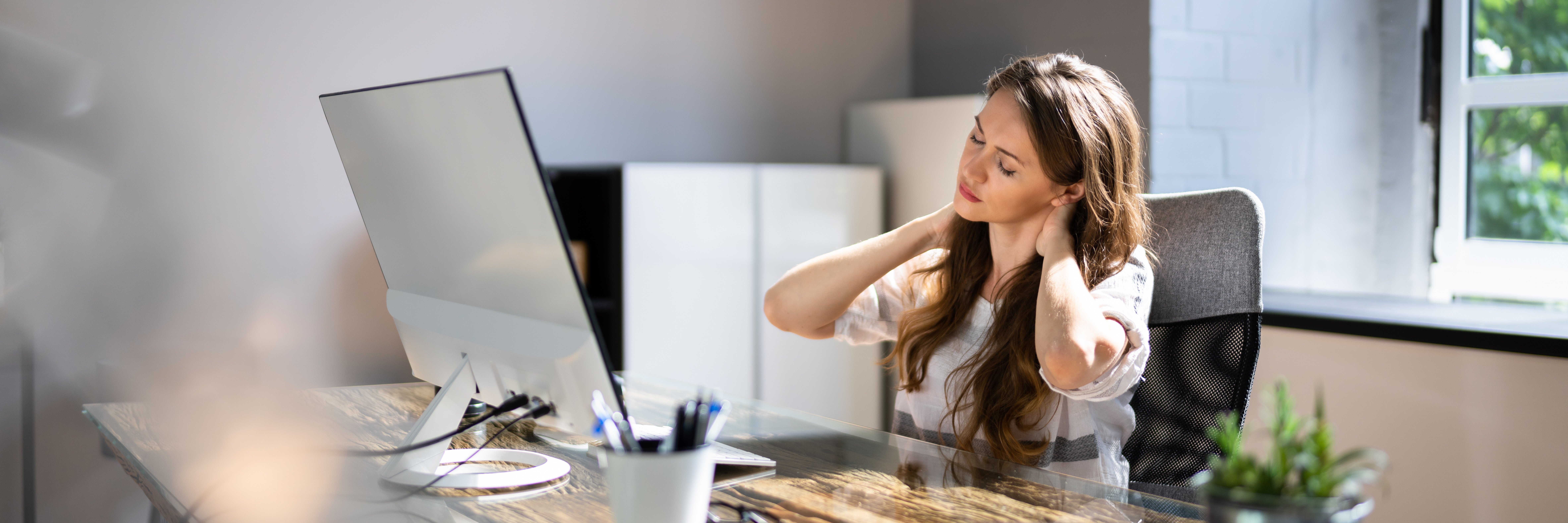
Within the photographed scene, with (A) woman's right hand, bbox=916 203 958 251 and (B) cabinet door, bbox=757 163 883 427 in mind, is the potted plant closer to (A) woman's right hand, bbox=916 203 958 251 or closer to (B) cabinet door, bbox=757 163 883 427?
(A) woman's right hand, bbox=916 203 958 251

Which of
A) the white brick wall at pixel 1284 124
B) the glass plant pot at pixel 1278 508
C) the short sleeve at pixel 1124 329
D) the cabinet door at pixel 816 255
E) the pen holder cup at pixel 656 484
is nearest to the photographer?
the glass plant pot at pixel 1278 508

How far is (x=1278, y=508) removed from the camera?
0.55 m

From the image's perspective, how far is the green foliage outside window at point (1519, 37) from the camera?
217cm

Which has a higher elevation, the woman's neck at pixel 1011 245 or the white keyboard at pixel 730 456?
the woman's neck at pixel 1011 245

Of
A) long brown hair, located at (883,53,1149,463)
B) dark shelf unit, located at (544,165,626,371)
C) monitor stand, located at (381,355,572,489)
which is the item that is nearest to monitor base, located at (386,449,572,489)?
monitor stand, located at (381,355,572,489)

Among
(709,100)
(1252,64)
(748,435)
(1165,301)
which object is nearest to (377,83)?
(709,100)

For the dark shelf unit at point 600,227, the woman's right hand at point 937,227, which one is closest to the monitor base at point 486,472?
the woman's right hand at point 937,227

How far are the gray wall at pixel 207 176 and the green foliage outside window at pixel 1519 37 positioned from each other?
2059 millimetres

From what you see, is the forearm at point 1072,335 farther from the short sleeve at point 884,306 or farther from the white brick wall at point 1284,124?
the white brick wall at point 1284,124

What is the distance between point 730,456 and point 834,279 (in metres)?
0.41

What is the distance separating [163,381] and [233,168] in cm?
49

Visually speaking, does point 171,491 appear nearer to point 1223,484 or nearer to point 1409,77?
point 1223,484

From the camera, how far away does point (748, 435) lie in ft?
4.07

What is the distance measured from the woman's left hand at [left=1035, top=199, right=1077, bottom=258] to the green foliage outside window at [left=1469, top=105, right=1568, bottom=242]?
156 cm
